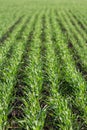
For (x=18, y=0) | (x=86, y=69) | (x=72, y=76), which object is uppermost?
(x=72, y=76)

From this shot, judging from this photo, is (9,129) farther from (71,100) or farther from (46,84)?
(46,84)

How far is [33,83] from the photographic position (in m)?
7.47

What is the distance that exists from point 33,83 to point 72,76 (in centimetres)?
124

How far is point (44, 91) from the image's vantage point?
7.79m

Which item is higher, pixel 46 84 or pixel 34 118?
pixel 34 118

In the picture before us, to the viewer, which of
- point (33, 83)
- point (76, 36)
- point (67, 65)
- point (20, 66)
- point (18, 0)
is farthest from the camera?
point (18, 0)

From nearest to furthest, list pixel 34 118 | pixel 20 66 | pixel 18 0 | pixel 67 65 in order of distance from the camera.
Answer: pixel 34 118 → pixel 67 65 → pixel 20 66 → pixel 18 0

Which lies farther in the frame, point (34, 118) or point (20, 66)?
point (20, 66)

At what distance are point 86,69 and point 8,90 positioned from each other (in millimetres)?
3919

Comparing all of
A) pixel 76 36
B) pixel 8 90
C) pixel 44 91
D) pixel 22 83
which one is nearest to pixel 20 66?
pixel 22 83

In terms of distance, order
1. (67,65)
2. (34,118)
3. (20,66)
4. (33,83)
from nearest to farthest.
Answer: (34,118) → (33,83) → (67,65) → (20,66)

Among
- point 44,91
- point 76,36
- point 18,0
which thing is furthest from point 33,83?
point 18,0

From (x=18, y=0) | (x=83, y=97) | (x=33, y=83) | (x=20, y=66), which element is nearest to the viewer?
(x=83, y=97)

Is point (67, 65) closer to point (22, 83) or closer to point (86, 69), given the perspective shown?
point (86, 69)
